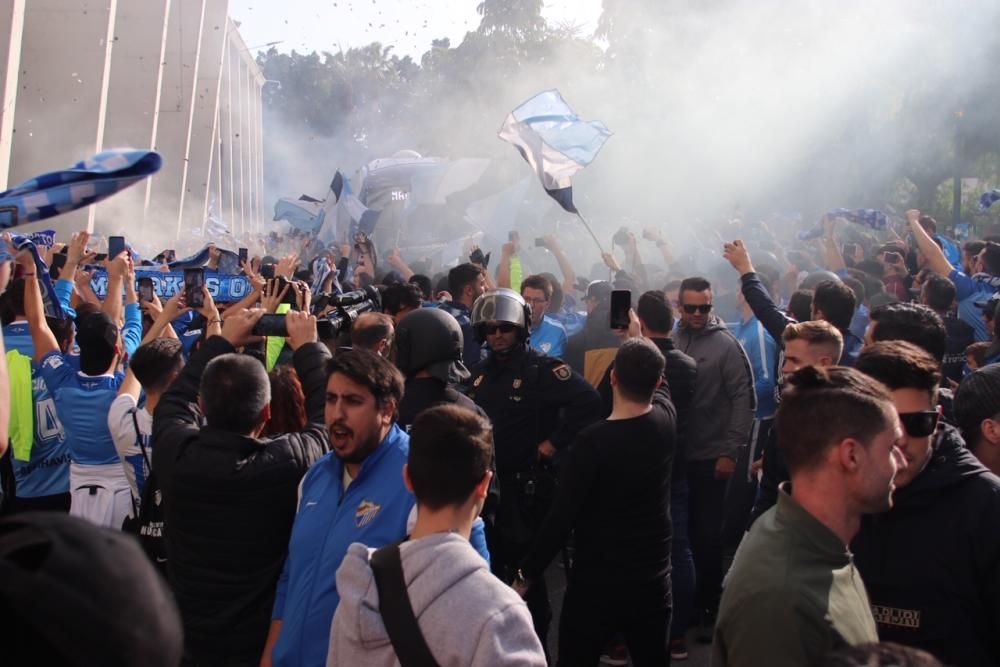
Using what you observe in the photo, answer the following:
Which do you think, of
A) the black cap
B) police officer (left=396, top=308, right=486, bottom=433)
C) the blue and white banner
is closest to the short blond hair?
police officer (left=396, top=308, right=486, bottom=433)

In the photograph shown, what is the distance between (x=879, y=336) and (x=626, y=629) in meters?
1.60

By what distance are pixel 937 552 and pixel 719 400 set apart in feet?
10.3

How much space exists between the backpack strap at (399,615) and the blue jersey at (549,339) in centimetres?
483

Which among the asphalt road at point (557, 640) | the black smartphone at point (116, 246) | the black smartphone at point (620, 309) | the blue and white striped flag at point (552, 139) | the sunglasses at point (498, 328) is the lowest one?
the asphalt road at point (557, 640)

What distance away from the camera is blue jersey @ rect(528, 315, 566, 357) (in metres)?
6.97

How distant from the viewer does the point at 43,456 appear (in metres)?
5.00

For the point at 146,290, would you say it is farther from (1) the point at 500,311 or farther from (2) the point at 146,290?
(1) the point at 500,311

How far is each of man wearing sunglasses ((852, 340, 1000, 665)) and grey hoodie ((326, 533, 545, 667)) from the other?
1024mm

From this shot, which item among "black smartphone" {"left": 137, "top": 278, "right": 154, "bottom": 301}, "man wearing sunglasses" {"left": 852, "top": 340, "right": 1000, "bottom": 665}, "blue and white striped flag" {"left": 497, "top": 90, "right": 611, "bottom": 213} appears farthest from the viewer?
"blue and white striped flag" {"left": 497, "top": 90, "right": 611, "bottom": 213}

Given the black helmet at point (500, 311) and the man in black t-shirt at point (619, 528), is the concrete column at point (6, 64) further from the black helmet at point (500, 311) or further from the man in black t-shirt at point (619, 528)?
the man in black t-shirt at point (619, 528)

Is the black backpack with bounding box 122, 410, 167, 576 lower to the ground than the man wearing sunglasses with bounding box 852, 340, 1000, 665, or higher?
lower

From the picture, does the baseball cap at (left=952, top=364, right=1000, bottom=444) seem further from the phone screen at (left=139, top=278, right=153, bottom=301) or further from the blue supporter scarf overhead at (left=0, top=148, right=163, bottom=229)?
the phone screen at (left=139, top=278, right=153, bottom=301)

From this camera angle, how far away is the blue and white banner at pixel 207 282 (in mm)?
7598

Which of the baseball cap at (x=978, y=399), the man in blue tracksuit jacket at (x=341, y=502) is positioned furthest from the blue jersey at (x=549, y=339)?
the baseball cap at (x=978, y=399)
